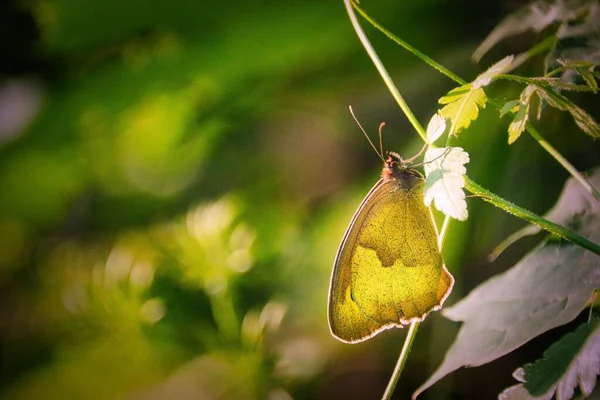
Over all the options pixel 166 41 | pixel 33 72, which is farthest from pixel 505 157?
pixel 33 72

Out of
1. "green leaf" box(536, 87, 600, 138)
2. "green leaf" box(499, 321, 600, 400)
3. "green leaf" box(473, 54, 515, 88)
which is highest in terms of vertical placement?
"green leaf" box(473, 54, 515, 88)

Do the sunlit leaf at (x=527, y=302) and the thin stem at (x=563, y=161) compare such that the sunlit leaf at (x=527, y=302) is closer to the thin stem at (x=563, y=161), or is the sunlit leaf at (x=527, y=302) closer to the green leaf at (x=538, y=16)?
the thin stem at (x=563, y=161)

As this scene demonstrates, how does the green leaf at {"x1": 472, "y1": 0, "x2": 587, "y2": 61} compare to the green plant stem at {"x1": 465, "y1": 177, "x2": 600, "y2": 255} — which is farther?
the green leaf at {"x1": 472, "y1": 0, "x2": 587, "y2": 61}

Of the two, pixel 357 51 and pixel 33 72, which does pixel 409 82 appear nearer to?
pixel 357 51

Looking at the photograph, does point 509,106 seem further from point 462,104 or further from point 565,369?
point 565,369

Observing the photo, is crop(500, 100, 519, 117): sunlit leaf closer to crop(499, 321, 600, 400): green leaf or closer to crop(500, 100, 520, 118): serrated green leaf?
crop(500, 100, 520, 118): serrated green leaf

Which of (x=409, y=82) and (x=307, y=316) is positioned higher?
(x=409, y=82)

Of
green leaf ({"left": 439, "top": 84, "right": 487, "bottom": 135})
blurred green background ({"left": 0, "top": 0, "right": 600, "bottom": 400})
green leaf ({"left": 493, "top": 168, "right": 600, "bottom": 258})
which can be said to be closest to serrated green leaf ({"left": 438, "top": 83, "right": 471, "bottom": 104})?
green leaf ({"left": 439, "top": 84, "right": 487, "bottom": 135})

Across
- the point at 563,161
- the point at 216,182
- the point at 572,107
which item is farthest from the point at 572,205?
the point at 216,182
